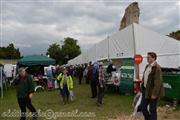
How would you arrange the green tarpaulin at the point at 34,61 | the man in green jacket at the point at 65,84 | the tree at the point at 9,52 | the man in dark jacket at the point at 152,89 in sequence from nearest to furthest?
the man in dark jacket at the point at 152,89, the man in green jacket at the point at 65,84, the green tarpaulin at the point at 34,61, the tree at the point at 9,52

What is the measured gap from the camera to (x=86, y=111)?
12703mm

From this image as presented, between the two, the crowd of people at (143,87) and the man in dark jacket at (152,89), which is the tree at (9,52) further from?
the man in dark jacket at (152,89)

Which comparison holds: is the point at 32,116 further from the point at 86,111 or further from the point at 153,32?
the point at 153,32

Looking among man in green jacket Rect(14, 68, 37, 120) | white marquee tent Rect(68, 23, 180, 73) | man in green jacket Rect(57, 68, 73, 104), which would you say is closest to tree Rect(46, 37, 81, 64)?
white marquee tent Rect(68, 23, 180, 73)

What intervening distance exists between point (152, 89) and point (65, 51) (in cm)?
8210

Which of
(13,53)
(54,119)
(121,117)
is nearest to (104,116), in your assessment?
(121,117)

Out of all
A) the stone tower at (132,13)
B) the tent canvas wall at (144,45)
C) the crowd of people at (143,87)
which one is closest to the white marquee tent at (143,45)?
the tent canvas wall at (144,45)

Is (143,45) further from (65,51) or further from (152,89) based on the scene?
(65,51)

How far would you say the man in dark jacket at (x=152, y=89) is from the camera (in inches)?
317

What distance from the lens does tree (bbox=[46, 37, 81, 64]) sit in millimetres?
89500

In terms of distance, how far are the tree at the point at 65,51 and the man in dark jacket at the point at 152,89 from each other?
81136mm

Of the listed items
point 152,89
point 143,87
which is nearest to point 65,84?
point 143,87

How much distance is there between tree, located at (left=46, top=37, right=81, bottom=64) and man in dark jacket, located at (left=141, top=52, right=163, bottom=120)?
81136mm

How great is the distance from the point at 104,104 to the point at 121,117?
3.32 m
